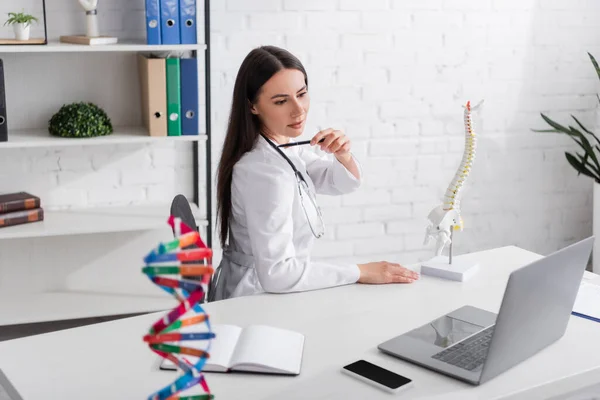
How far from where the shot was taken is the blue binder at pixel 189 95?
3.06 meters

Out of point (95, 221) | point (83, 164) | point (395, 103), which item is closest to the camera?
point (95, 221)

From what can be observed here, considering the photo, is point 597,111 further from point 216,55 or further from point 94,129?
point 94,129

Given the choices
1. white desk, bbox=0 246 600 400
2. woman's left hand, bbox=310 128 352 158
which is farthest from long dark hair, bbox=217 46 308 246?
white desk, bbox=0 246 600 400

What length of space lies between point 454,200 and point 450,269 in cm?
18

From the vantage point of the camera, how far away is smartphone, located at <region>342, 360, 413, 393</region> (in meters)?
1.46

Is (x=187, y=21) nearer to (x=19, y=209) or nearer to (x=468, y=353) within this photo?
(x=19, y=209)

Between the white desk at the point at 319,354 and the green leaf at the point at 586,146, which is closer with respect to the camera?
the white desk at the point at 319,354

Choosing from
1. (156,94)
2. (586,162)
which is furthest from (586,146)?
(156,94)

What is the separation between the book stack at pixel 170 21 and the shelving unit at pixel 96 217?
36 millimetres

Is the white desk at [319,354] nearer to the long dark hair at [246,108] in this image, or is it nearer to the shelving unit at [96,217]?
the long dark hair at [246,108]

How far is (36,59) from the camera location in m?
3.13

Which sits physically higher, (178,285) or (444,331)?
(178,285)

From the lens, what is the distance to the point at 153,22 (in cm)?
296

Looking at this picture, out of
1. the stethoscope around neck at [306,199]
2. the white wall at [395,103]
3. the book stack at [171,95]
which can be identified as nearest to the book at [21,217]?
the white wall at [395,103]
